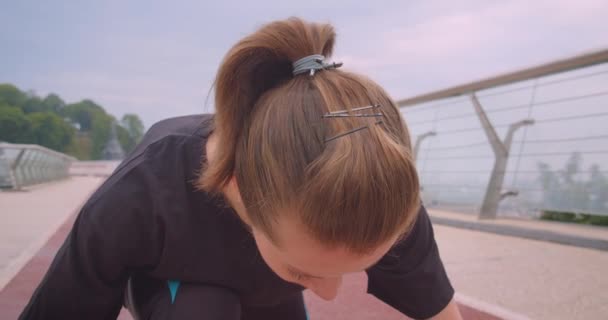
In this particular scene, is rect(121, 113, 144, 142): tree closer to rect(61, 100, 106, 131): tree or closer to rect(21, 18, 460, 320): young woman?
rect(61, 100, 106, 131): tree

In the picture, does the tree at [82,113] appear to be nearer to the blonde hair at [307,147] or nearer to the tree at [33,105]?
the tree at [33,105]

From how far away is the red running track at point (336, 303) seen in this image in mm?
1812

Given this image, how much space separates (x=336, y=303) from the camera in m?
2.03

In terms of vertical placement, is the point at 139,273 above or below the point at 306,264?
below

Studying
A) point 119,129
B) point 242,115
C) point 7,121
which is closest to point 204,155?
point 242,115

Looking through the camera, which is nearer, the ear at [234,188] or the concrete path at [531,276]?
the ear at [234,188]

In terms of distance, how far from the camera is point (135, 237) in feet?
3.36

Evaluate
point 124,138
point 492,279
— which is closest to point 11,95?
point 124,138

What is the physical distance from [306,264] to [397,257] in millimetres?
429

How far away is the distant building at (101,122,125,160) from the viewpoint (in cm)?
4750

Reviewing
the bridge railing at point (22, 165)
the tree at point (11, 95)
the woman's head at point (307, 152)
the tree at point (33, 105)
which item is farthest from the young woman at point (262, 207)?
the tree at point (33, 105)

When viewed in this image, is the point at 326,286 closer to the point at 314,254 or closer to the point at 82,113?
the point at 314,254

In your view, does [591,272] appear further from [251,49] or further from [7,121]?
[7,121]

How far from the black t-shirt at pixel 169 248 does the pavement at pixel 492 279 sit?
66cm
